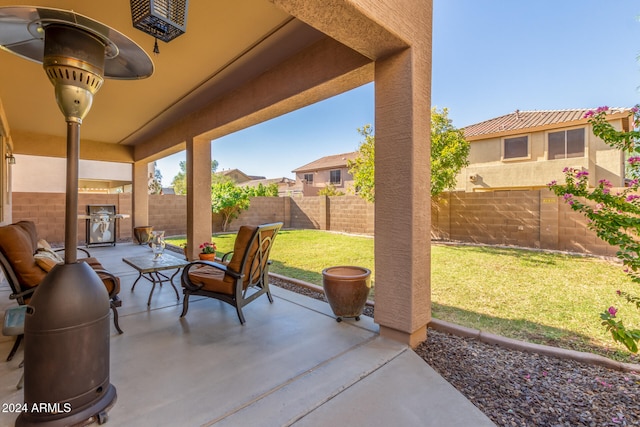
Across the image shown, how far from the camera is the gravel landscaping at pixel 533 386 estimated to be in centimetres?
196

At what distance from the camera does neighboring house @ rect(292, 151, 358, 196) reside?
2578cm

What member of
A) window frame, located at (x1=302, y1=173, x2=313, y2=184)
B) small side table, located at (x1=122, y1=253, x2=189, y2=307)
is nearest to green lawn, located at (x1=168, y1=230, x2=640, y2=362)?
small side table, located at (x1=122, y1=253, x2=189, y2=307)

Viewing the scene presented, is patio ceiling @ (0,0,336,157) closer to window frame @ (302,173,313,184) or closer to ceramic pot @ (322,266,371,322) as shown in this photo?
ceramic pot @ (322,266,371,322)

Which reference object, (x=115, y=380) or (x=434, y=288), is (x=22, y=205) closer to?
(x=115, y=380)

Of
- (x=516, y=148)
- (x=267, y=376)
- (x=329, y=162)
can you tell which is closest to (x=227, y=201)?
(x=267, y=376)

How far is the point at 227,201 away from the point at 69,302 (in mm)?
12079

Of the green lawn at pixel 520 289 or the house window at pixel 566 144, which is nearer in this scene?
the green lawn at pixel 520 289

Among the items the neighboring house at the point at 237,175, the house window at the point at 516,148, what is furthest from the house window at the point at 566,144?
the neighboring house at the point at 237,175

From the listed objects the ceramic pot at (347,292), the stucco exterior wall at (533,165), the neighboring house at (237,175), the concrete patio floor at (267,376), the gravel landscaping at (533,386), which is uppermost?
the neighboring house at (237,175)

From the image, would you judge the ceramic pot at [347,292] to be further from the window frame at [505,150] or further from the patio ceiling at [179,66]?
the window frame at [505,150]

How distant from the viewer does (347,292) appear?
325cm

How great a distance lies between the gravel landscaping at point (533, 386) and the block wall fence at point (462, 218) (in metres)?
6.94

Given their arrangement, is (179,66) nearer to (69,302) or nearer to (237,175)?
(69,302)

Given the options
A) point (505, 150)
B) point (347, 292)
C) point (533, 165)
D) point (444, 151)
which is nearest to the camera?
point (347, 292)
